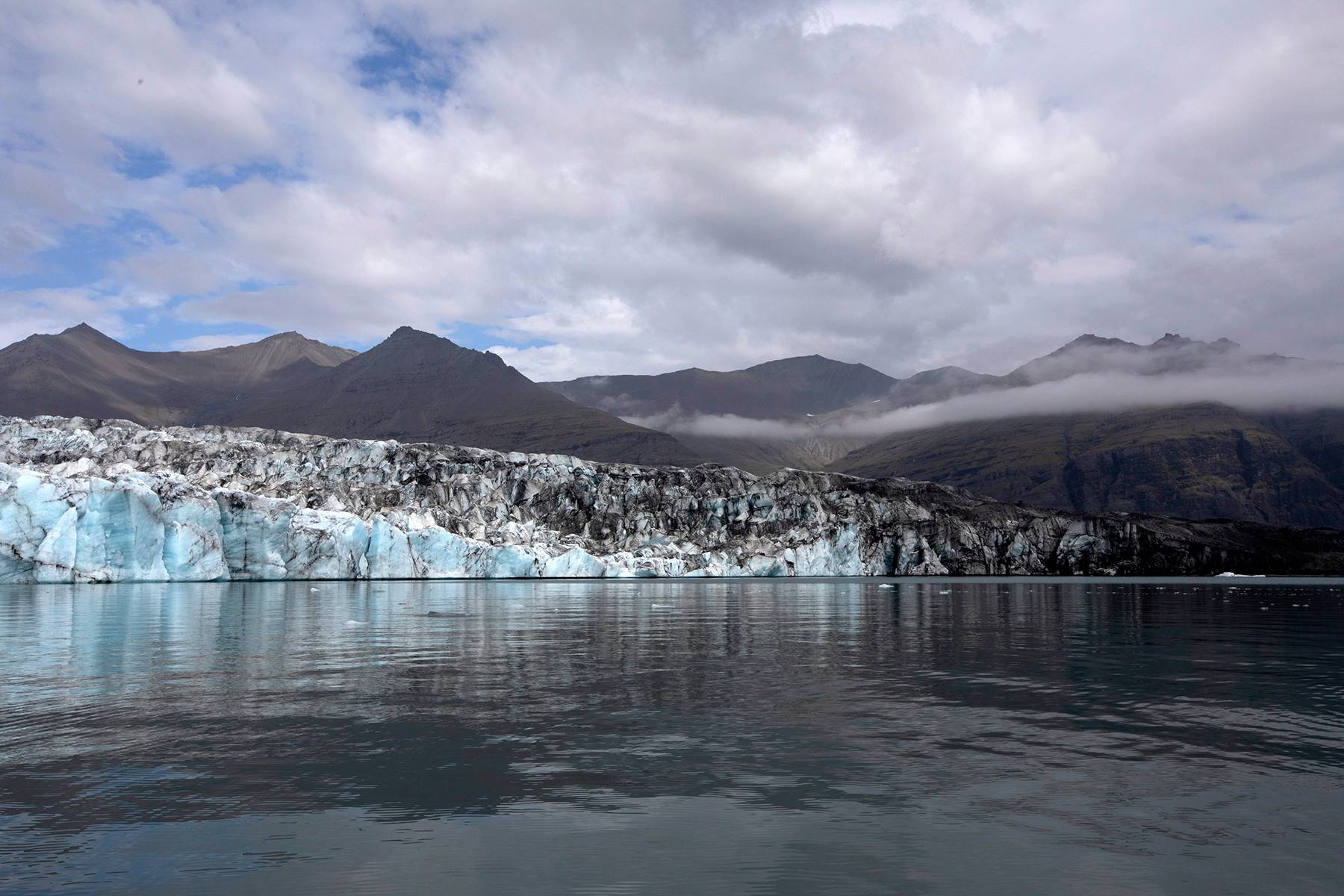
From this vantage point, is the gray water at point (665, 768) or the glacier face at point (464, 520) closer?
the gray water at point (665, 768)

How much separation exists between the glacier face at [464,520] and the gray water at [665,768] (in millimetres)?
53935

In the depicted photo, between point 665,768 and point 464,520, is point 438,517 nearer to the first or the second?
point 464,520

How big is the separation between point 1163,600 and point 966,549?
6772 cm

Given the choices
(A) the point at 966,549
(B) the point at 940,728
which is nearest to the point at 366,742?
(B) the point at 940,728

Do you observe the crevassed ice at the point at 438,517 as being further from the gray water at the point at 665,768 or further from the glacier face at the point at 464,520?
the gray water at the point at 665,768

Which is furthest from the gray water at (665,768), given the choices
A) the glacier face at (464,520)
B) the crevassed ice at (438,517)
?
the glacier face at (464,520)

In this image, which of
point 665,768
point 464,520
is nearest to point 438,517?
point 464,520

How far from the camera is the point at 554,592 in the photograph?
72000 millimetres

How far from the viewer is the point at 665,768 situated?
13039 millimetres

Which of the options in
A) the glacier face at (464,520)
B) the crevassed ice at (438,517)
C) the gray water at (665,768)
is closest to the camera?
the gray water at (665,768)

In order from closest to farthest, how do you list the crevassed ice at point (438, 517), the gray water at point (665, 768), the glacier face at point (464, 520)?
the gray water at point (665, 768)
the crevassed ice at point (438, 517)
the glacier face at point (464, 520)

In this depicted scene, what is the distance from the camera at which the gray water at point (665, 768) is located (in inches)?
355

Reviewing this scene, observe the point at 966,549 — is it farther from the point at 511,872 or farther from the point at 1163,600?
the point at 511,872

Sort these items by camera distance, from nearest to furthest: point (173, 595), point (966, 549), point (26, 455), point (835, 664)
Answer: point (835, 664), point (173, 595), point (26, 455), point (966, 549)
